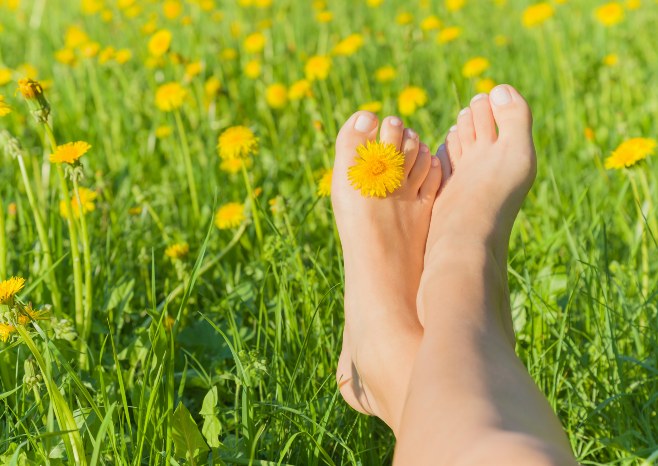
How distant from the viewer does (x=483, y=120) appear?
1.47 meters

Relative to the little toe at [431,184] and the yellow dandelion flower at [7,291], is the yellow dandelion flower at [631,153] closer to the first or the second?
the little toe at [431,184]

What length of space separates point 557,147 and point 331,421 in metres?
1.21

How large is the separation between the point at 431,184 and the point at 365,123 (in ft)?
0.48

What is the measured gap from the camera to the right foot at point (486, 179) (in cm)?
117

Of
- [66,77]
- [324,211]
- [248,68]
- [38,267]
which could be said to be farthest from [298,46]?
[38,267]

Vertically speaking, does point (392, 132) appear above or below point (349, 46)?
below

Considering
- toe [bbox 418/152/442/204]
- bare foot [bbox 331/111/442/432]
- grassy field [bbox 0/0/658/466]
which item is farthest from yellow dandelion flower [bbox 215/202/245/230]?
toe [bbox 418/152/442/204]

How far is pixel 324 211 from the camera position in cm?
155

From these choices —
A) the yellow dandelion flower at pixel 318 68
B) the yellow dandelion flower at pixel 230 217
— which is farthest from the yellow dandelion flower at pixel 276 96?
the yellow dandelion flower at pixel 230 217

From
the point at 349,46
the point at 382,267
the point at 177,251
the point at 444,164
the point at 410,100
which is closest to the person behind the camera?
the point at 382,267

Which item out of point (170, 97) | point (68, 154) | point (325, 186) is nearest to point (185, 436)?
point (68, 154)

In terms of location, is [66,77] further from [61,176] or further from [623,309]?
[623,309]

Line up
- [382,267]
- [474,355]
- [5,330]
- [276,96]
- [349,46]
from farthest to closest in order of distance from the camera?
1. [349,46]
2. [276,96]
3. [382,267]
4. [5,330]
5. [474,355]

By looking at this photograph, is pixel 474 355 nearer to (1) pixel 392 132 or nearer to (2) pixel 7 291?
(2) pixel 7 291
